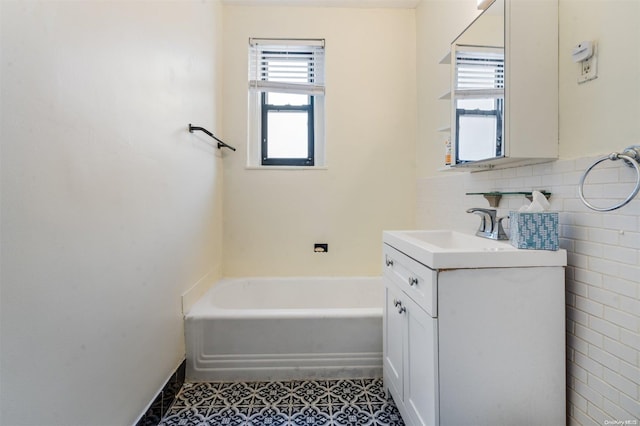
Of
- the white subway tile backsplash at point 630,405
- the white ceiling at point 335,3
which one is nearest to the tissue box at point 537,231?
the white subway tile backsplash at point 630,405

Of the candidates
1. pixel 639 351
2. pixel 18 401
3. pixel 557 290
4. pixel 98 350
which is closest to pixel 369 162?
pixel 557 290

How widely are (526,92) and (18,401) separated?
1.78 meters

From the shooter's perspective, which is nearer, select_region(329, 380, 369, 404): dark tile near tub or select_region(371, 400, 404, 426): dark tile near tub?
select_region(371, 400, 404, 426): dark tile near tub

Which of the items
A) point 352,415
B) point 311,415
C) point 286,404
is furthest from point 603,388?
point 286,404

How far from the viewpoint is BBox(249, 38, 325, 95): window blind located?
2459 millimetres

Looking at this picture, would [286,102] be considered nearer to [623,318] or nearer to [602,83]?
[602,83]

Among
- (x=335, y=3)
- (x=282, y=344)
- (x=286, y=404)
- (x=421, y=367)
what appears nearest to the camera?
(x=421, y=367)

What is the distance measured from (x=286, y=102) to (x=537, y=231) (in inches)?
83.2

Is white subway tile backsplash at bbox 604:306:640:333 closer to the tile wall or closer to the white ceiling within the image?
the tile wall

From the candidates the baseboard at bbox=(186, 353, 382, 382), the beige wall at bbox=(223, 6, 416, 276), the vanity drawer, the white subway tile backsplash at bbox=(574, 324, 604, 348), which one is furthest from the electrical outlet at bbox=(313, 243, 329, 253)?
the white subway tile backsplash at bbox=(574, 324, 604, 348)

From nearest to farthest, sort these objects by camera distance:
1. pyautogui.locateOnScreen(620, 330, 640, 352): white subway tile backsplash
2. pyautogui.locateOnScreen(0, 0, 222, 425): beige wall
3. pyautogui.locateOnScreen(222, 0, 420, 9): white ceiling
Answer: pyautogui.locateOnScreen(0, 0, 222, 425): beige wall < pyautogui.locateOnScreen(620, 330, 640, 352): white subway tile backsplash < pyautogui.locateOnScreen(222, 0, 420, 9): white ceiling

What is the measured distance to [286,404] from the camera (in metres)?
1.50

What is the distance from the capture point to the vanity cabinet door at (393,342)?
1.29 meters

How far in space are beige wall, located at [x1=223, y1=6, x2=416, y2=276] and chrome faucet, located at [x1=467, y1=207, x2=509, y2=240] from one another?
1.07 m
